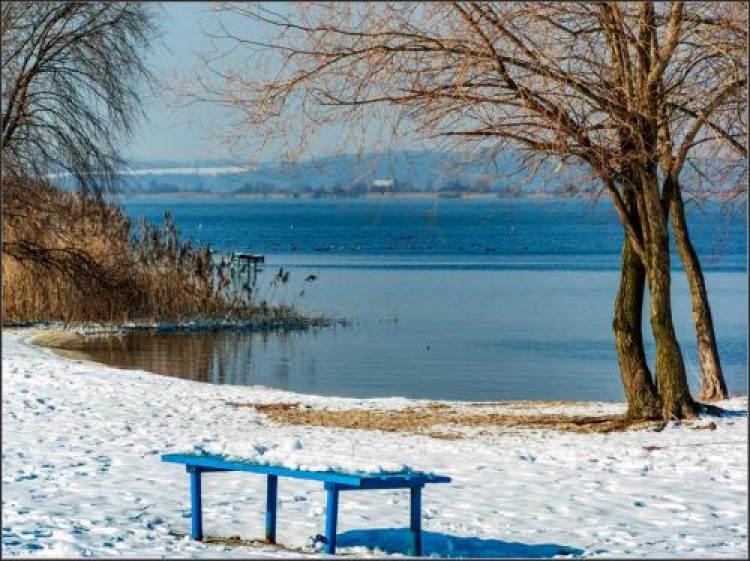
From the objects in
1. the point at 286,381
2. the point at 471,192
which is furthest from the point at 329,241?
the point at 471,192

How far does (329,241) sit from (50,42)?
60.1 m

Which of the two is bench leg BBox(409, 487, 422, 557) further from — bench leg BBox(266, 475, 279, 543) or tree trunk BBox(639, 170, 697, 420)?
tree trunk BBox(639, 170, 697, 420)

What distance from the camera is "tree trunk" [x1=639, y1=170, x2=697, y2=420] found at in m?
15.5

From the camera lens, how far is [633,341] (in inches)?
637

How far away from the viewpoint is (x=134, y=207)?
530 feet

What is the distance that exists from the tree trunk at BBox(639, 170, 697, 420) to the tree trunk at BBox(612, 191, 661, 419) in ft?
0.51

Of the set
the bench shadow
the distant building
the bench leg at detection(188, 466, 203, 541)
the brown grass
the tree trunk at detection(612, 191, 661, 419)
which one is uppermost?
the distant building

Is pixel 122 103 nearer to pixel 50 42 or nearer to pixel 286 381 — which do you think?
pixel 50 42

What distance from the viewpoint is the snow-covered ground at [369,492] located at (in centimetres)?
911

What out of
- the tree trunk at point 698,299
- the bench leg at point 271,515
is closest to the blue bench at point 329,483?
the bench leg at point 271,515

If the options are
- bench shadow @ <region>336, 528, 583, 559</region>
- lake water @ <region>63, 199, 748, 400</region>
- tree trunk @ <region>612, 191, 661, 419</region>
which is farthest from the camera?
lake water @ <region>63, 199, 748, 400</region>

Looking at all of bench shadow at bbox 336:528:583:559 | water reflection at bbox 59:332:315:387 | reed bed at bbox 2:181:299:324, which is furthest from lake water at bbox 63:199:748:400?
bench shadow at bbox 336:528:583:559

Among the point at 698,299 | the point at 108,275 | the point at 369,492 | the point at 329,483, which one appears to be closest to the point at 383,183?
the point at 369,492

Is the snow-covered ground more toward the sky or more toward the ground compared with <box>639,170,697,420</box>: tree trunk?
more toward the ground
